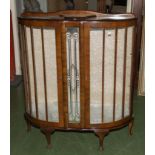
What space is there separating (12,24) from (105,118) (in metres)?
1.85

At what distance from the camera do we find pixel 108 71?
175 centimetres

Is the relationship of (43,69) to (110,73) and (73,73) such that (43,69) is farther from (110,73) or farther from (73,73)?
(110,73)

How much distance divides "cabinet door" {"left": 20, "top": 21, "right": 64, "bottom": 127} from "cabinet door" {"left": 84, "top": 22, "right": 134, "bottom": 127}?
19cm

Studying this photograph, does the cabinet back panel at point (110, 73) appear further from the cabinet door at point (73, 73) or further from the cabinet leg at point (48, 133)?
the cabinet leg at point (48, 133)

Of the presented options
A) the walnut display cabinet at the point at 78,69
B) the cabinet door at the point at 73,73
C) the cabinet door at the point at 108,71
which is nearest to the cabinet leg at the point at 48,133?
the walnut display cabinet at the point at 78,69

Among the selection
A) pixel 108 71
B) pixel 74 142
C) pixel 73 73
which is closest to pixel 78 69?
pixel 73 73

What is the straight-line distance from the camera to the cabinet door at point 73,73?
1657 mm

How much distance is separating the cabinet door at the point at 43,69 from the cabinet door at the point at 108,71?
0.19 meters

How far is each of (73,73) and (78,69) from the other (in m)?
0.04

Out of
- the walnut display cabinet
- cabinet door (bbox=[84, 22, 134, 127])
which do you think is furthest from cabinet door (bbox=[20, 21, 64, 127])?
cabinet door (bbox=[84, 22, 134, 127])

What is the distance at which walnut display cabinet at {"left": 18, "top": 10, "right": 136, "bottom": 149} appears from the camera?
165cm

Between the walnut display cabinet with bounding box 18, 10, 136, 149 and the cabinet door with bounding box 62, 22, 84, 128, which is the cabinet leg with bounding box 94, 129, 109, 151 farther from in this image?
the cabinet door with bounding box 62, 22, 84, 128
